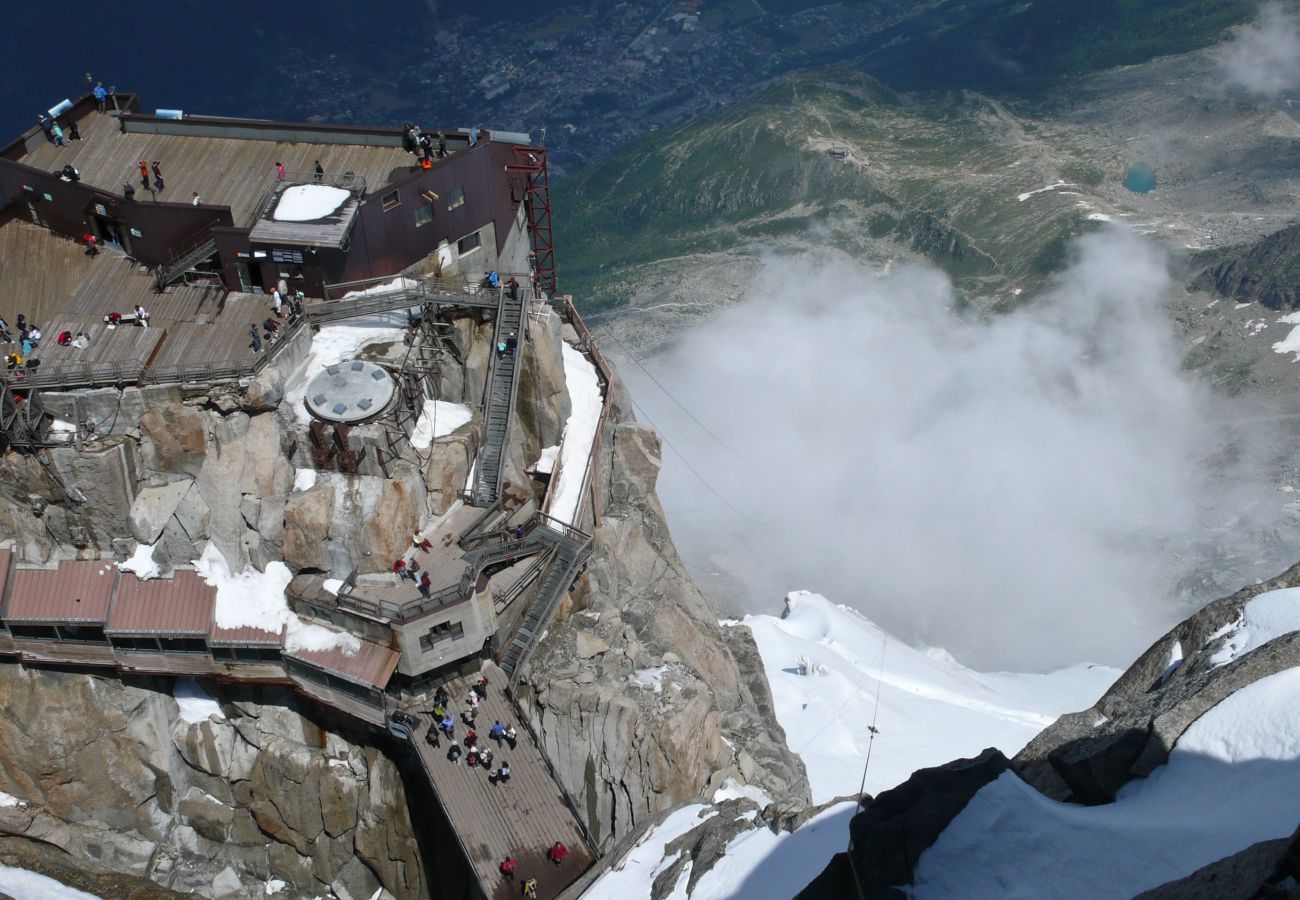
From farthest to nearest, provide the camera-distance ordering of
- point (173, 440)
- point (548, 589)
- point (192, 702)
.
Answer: point (548, 589)
point (192, 702)
point (173, 440)

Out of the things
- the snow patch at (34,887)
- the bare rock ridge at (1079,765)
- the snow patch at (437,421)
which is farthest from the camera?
the snow patch at (437,421)

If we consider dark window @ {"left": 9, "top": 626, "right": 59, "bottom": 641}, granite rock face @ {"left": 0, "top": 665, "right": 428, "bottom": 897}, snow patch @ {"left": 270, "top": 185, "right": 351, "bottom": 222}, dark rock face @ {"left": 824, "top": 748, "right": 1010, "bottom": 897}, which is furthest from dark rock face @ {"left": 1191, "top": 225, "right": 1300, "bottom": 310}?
dark window @ {"left": 9, "top": 626, "right": 59, "bottom": 641}

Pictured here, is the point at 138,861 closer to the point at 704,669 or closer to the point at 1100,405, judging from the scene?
the point at 704,669

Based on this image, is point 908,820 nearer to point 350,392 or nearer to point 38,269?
point 350,392

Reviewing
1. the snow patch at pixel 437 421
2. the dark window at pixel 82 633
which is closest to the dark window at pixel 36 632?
the dark window at pixel 82 633

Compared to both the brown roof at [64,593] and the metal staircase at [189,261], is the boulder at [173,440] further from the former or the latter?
the metal staircase at [189,261]

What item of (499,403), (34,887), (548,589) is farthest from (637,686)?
(34,887)
